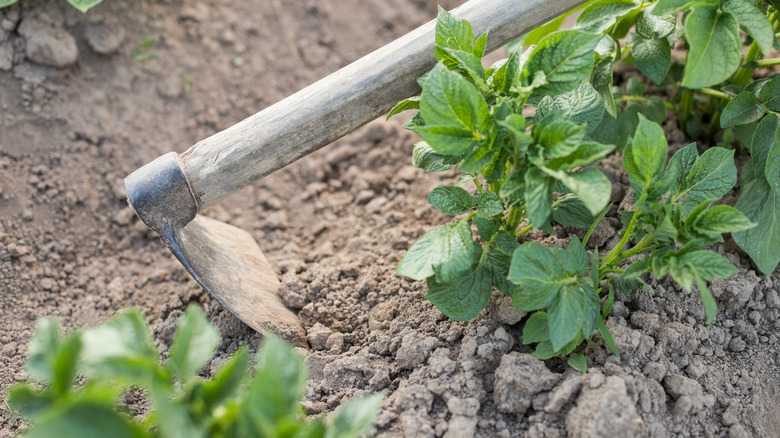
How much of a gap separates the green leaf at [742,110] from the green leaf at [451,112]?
834 millimetres

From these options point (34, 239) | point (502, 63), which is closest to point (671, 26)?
point (502, 63)

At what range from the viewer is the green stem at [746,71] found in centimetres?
189

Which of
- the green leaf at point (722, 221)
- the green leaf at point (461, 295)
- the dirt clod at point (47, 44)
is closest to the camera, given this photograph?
the green leaf at point (722, 221)

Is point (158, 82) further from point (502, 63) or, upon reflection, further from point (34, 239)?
point (502, 63)

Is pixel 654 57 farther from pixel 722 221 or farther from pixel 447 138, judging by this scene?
A: pixel 447 138

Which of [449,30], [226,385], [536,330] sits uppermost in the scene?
[449,30]

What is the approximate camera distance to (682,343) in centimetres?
161

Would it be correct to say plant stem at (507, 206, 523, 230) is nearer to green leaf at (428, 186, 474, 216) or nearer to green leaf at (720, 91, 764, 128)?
green leaf at (428, 186, 474, 216)

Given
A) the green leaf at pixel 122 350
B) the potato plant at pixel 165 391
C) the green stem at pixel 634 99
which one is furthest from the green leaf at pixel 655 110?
the green leaf at pixel 122 350

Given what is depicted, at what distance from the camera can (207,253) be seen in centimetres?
196

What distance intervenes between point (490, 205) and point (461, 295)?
0.24 meters

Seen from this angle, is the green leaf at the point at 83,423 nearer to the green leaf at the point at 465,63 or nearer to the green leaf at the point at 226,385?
the green leaf at the point at 226,385

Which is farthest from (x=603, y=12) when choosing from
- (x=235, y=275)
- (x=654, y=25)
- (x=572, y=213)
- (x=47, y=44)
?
(x=47, y=44)

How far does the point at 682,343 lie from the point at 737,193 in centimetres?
67
